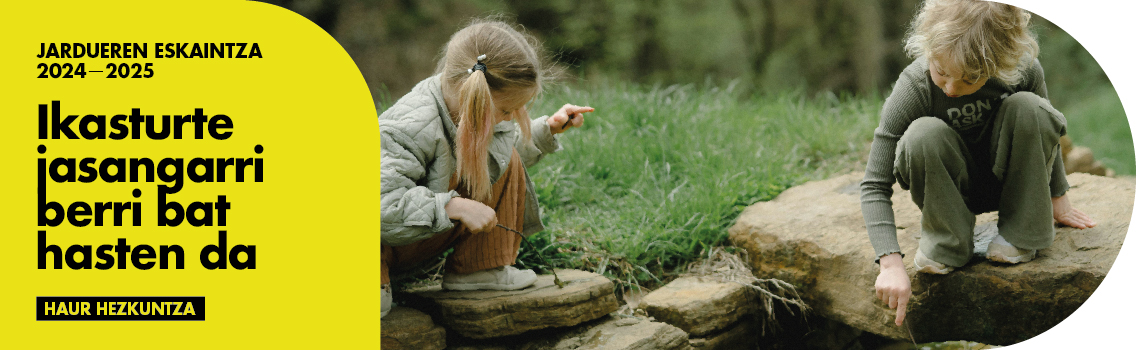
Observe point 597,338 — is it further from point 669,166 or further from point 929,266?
point 669,166

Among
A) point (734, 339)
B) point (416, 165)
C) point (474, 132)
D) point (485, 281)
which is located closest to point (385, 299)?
point (485, 281)

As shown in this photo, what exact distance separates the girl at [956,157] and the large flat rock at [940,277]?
0.10m

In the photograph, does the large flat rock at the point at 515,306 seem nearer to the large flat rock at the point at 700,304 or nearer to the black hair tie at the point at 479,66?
the large flat rock at the point at 700,304

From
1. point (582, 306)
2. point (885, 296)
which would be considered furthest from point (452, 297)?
point (885, 296)

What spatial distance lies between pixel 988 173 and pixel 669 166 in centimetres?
155

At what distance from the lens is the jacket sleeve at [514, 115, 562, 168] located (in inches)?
104

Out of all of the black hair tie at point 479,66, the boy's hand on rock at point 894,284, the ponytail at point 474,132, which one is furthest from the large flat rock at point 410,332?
the boy's hand on rock at point 894,284

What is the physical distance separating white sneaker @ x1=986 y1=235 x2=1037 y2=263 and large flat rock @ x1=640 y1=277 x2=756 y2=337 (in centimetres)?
82

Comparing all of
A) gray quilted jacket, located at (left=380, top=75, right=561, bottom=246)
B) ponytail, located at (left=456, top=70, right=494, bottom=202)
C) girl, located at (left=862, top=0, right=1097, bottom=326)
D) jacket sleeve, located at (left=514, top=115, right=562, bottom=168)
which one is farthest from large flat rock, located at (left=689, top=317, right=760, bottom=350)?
gray quilted jacket, located at (left=380, top=75, right=561, bottom=246)

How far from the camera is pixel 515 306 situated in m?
2.41

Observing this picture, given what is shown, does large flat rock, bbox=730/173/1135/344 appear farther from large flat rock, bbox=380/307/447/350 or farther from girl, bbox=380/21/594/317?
large flat rock, bbox=380/307/447/350

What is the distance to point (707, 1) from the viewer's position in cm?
1089

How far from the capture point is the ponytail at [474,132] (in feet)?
6.93

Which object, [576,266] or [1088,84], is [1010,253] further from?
[1088,84]
